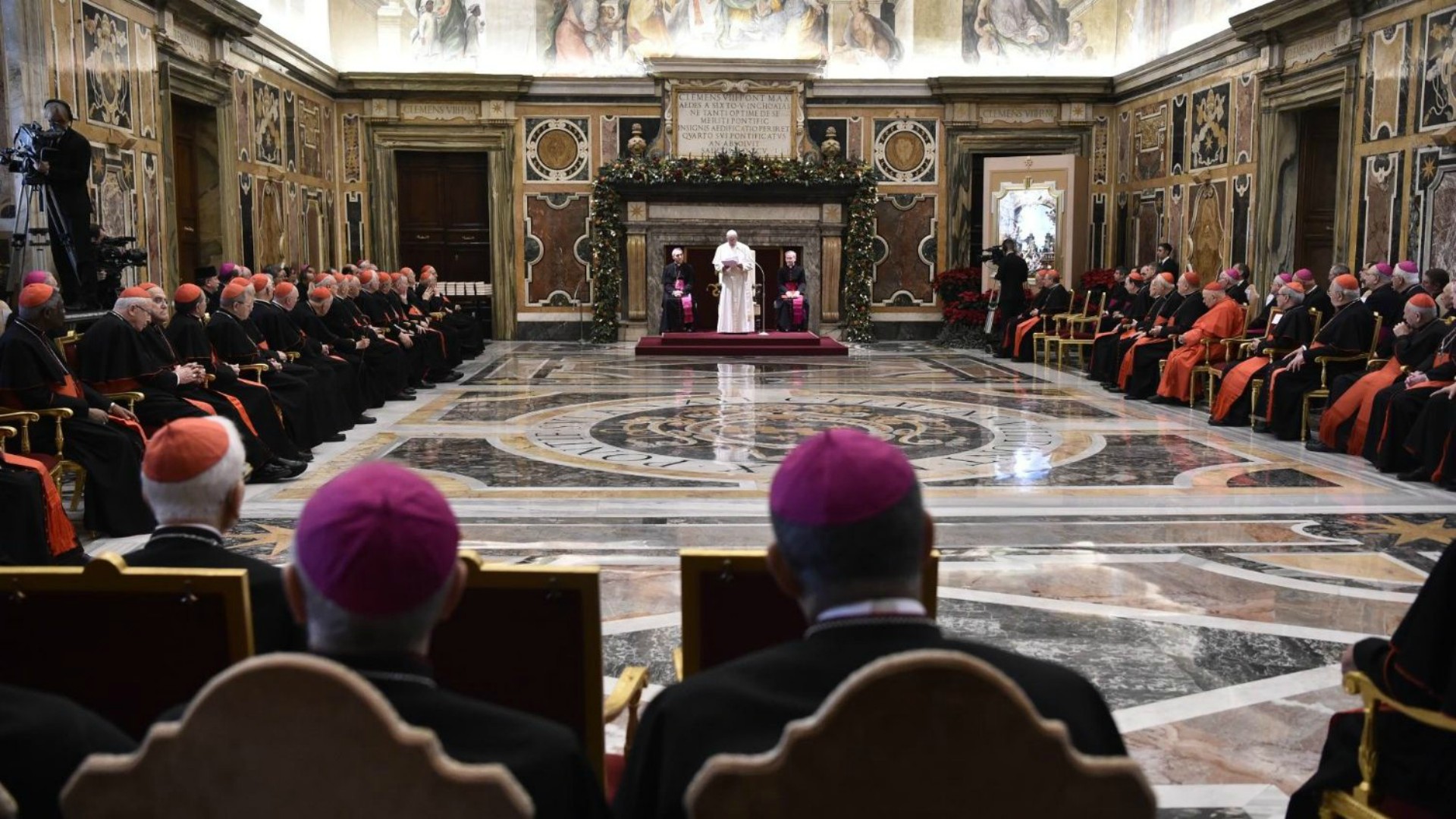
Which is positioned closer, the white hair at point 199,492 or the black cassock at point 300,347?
the white hair at point 199,492

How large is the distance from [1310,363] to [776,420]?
433 centimetres

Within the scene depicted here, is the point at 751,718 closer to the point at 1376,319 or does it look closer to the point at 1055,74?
the point at 1376,319

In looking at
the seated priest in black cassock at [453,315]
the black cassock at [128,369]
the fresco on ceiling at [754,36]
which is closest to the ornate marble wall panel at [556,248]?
the fresco on ceiling at [754,36]

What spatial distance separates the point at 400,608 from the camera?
1.60m

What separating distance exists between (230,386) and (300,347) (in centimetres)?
188

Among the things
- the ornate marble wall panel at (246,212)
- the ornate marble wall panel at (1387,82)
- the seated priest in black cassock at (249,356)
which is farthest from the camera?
the ornate marble wall panel at (246,212)

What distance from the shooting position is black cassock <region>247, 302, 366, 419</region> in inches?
409

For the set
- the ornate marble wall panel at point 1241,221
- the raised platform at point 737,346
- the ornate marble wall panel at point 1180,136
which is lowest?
the raised platform at point 737,346

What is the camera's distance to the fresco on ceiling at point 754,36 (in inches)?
778

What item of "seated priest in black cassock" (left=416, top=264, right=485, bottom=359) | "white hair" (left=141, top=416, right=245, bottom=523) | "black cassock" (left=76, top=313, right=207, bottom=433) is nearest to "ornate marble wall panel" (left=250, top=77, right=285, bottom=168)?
"seated priest in black cassock" (left=416, top=264, right=485, bottom=359)

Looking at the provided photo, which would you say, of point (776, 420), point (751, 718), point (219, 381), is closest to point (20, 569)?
point (751, 718)

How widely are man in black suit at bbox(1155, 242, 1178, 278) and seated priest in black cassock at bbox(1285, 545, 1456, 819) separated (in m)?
13.4

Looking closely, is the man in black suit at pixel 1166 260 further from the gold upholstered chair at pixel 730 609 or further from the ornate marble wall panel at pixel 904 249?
the gold upholstered chair at pixel 730 609

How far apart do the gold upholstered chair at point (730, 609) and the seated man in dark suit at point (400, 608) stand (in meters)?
0.97
